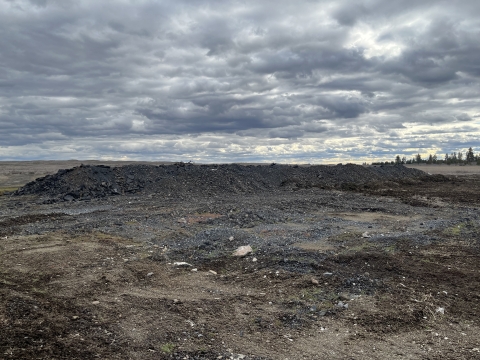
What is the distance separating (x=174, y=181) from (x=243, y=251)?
19.7 meters

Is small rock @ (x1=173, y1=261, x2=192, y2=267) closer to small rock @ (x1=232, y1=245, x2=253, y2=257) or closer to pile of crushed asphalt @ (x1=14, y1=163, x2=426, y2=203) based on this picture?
small rock @ (x1=232, y1=245, x2=253, y2=257)

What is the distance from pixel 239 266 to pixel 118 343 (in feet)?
14.7

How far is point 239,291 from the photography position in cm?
796

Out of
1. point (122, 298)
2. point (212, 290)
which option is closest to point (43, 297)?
point (122, 298)

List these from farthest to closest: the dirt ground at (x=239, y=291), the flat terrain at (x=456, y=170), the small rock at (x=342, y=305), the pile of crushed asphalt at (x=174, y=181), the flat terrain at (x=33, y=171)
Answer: the flat terrain at (x=456, y=170) → the flat terrain at (x=33, y=171) → the pile of crushed asphalt at (x=174, y=181) → the small rock at (x=342, y=305) → the dirt ground at (x=239, y=291)

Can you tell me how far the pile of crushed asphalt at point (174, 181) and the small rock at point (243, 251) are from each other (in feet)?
53.2

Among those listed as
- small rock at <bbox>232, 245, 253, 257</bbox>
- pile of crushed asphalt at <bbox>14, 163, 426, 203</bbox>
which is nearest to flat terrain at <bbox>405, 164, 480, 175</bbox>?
pile of crushed asphalt at <bbox>14, 163, 426, 203</bbox>

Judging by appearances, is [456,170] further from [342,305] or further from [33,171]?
[342,305]

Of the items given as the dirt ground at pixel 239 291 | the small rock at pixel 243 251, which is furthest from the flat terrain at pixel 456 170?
the small rock at pixel 243 251

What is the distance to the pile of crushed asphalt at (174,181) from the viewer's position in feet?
86.9

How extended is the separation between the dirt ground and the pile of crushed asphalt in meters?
11.1

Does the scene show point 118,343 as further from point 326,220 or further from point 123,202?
point 123,202

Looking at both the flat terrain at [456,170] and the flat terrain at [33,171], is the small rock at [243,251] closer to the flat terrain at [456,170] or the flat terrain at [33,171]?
the flat terrain at [33,171]

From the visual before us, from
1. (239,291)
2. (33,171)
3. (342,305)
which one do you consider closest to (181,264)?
(239,291)
